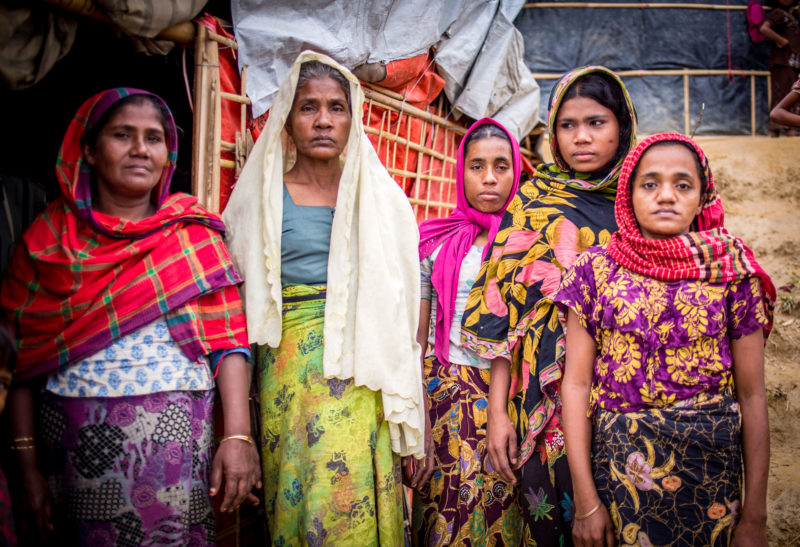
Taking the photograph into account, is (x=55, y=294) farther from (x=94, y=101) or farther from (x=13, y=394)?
(x=94, y=101)

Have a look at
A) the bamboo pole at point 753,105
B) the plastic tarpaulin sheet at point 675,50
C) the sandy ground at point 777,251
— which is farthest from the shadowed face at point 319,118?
the bamboo pole at point 753,105

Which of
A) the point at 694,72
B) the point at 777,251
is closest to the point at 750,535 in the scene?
the point at 777,251

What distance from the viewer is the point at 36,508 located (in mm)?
1581

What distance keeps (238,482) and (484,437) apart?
95cm

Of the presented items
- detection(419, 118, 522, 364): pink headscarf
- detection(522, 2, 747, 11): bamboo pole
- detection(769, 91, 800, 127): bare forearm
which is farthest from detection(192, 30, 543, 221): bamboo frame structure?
detection(522, 2, 747, 11): bamboo pole

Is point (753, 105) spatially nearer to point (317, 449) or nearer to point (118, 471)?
point (317, 449)

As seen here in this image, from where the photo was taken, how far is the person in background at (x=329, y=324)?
184 cm

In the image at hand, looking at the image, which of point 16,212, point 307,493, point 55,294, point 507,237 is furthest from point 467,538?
point 16,212

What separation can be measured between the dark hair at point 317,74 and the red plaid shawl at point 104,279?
1.93 feet

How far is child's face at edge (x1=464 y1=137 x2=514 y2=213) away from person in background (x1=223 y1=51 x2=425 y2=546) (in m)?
0.56

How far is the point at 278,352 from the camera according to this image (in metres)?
1.94

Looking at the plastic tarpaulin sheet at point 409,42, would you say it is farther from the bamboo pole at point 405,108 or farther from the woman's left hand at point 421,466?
the woman's left hand at point 421,466

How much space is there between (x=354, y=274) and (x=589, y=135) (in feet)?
3.41

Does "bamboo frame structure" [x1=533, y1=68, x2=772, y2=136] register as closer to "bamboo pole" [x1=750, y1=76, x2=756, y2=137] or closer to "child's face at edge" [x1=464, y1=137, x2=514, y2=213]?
"bamboo pole" [x1=750, y1=76, x2=756, y2=137]
